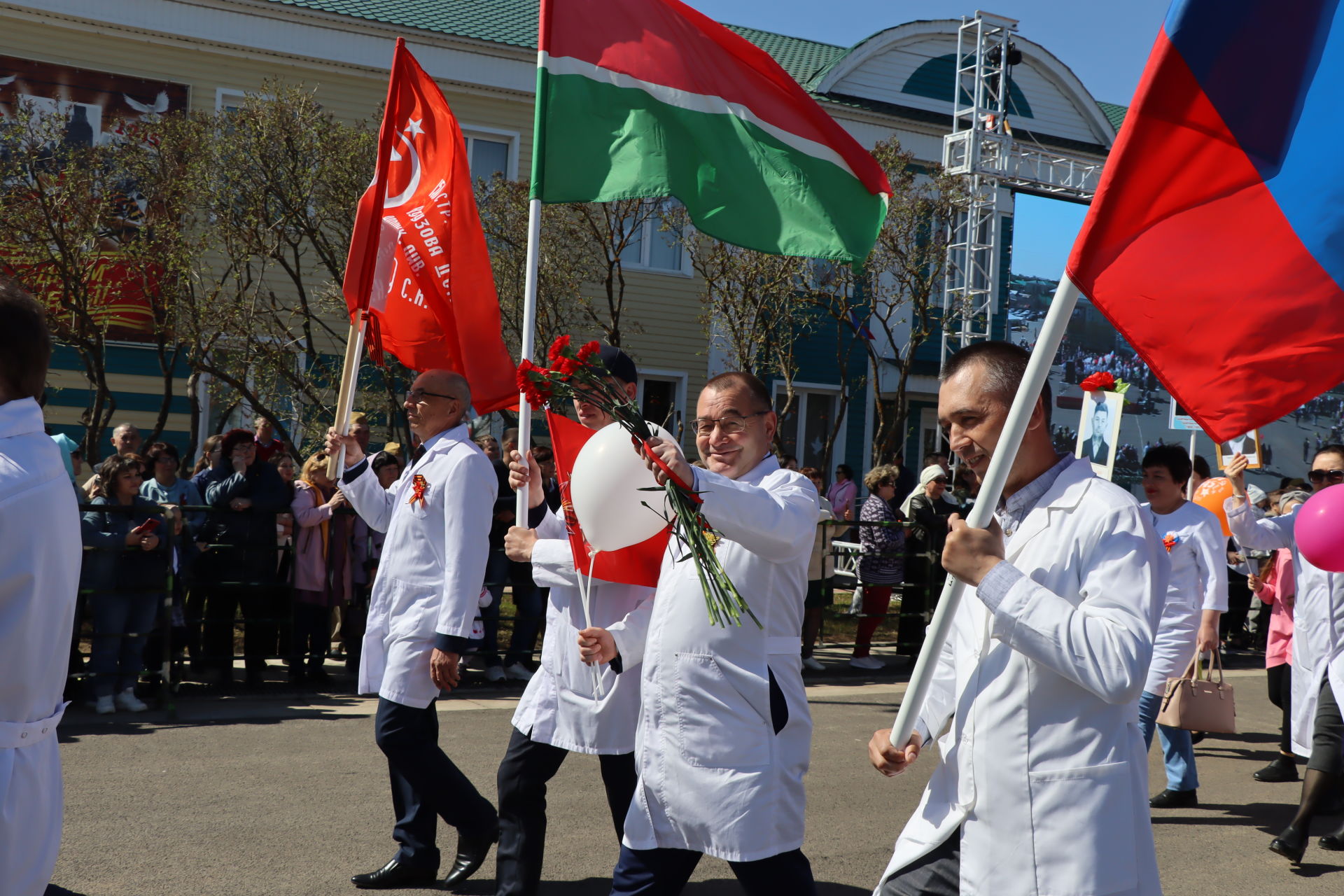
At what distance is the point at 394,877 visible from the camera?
5250mm

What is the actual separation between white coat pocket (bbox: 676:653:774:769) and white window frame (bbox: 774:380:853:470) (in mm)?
19184

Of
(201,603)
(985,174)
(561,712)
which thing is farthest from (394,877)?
(985,174)

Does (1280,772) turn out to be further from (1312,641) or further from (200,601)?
(200,601)

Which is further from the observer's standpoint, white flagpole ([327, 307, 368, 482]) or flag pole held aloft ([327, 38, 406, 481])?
flag pole held aloft ([327, 38, 406, 481])

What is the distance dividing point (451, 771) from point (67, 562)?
2.60m

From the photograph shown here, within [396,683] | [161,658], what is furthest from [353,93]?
[396,683]

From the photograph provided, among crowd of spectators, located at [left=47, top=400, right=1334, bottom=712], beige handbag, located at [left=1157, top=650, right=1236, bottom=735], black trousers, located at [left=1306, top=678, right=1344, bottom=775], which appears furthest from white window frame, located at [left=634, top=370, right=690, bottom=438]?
black trousers, located at [left=1306, top=678, right=1344, bottom=775]

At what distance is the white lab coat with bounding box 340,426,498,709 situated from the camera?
16.8 ft

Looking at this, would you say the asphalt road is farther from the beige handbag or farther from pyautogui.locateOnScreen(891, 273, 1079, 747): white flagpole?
pyautogui.locateOnScreen(891, 273, 1079, 747): white flagpole

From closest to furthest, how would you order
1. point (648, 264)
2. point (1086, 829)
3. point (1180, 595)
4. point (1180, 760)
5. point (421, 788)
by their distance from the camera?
1. point (1086, 829)
2. point (421, 788)
3. point (1180, 595)
4. point (1180, 760)
5. point (648, 264)

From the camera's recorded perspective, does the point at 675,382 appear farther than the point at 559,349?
Yes

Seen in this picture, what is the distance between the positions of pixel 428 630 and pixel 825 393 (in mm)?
18985

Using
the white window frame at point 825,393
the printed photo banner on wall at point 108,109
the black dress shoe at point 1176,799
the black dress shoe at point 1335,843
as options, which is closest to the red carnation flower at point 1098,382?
the black dress shoe at point 1176,799

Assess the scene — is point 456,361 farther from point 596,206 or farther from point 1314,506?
point 596,206
